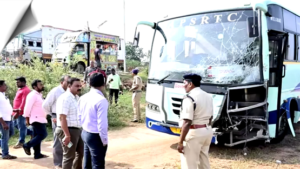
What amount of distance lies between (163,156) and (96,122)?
2461mm

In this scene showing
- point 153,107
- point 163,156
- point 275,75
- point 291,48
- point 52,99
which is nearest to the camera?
point 52,99

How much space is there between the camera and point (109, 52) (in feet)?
68.1

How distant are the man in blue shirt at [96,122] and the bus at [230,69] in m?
2.14

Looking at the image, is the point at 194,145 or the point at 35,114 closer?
the point at 194,145

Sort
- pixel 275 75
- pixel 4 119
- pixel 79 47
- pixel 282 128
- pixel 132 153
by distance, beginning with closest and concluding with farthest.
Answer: pixel 4 119 < pixel 275 75 < pixel 132 153 < pixel 282 128 < pixel 79 47

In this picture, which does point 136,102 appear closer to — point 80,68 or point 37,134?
point 37,134

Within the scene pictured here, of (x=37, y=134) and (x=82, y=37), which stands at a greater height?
(x=82, y=37)

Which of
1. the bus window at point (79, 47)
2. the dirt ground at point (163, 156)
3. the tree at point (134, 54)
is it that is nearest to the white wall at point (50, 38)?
the bus window at point (79, 47)

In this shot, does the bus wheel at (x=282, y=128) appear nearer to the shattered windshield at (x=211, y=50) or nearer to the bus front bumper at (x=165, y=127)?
the shattered windshield at (x=211, y=50)

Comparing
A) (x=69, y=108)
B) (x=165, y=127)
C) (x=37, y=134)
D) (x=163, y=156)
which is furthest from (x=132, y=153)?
(x=69, y=108)

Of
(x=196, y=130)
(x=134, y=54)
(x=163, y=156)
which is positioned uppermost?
(x=134, y=54)

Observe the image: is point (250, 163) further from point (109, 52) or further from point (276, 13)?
point (109, 52)

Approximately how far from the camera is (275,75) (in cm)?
554

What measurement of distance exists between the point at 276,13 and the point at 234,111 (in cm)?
251
